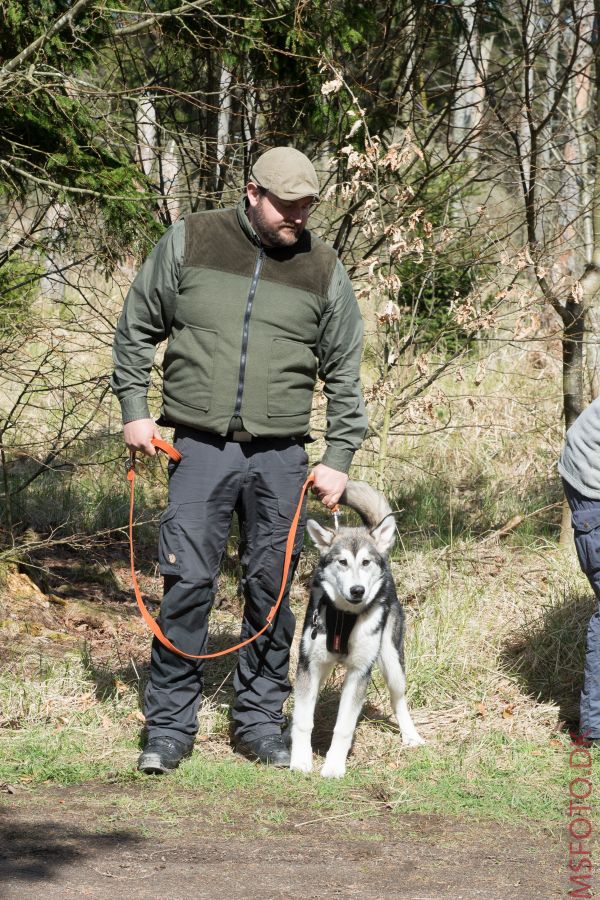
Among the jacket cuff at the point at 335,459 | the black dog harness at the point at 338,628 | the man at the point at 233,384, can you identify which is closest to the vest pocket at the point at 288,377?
the man at the point at 233,384

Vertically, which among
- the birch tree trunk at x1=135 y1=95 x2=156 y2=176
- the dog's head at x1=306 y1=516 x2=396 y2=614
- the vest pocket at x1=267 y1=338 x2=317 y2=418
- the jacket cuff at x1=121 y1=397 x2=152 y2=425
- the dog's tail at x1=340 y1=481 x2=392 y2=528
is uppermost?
the birch tree trunk at x1=135 y1=95 x2=156 y2=176

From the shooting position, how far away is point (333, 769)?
15.7 ft

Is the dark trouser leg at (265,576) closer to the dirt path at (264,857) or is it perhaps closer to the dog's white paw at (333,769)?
the dog's white paw at (333,769)

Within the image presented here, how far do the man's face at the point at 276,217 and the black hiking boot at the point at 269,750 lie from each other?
94.3 inches

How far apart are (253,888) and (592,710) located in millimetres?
2299

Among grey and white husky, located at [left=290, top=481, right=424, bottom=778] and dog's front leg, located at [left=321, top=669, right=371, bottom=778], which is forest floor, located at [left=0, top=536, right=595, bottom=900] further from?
grey and white husky, located at [left=290, top=481, right=424, bottom=778]

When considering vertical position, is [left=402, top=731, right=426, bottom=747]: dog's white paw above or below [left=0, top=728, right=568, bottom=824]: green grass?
above

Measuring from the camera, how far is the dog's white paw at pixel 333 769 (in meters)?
4.77

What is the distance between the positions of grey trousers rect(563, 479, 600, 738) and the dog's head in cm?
95

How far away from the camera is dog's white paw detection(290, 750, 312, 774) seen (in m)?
4.81

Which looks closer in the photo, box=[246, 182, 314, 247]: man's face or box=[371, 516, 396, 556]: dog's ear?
box=[246, 182, 314, 247]: man's face

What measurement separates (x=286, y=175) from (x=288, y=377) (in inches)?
35.6

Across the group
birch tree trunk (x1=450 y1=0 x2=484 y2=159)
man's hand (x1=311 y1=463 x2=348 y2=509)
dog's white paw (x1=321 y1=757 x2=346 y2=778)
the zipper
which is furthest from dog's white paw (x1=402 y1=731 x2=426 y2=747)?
birch tree trunk (x1=450 y1=0 x2=484 y2=159)

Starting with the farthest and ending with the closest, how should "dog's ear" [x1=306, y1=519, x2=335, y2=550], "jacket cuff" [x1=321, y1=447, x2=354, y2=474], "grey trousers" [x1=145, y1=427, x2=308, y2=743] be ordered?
"dog's ear" [x1=306, y1=519, x2=335, y2=550], "jacket cuff" [x1=321, y1=447, x2=354, y2=474], "grey trousers" [x1=145, y1=427, x2=308, y2=743]
